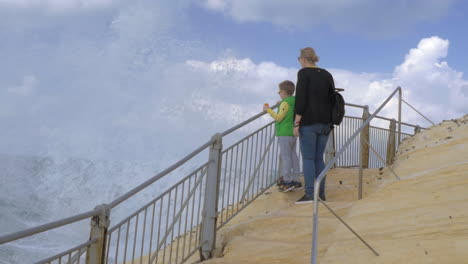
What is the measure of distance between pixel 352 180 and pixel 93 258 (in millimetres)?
6750

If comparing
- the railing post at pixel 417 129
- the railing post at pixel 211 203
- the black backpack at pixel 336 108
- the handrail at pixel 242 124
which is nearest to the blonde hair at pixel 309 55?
the black backpack at pixel 336 108

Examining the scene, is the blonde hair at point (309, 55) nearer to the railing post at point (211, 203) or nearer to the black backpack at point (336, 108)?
the black backpack at point (336, 108)

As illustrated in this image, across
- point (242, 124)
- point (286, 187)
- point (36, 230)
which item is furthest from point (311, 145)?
point (36, 230)

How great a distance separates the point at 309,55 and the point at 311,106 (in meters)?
0.65

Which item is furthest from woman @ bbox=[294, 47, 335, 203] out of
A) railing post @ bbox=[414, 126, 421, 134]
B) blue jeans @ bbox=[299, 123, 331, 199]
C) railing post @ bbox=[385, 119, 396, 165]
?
railing post @ bbox=[414, 126, 421, 134]

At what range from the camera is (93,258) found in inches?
148

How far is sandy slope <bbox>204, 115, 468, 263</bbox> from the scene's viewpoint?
4352 mm

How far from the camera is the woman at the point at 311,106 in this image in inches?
240

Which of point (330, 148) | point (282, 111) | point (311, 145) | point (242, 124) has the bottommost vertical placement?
point (311, 145)

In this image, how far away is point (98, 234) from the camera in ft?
12.3

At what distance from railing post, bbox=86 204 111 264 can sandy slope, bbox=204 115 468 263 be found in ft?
6.45

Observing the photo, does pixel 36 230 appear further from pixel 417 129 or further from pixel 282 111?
pixel 417 129

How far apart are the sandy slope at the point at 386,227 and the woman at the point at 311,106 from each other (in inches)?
29.3

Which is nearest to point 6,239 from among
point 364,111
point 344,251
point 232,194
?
point 344,251
